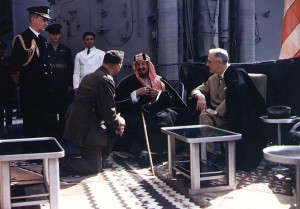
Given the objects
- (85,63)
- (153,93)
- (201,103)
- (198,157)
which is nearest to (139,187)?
(198,157)

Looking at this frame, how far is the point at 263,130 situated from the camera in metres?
5.93

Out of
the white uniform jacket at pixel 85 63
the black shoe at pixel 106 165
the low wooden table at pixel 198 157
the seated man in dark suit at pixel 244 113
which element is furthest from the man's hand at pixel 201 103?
the white uniform jacket at pixel 85 63

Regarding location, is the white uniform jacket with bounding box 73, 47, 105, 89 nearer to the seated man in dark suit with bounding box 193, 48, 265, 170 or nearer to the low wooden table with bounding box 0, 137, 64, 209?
the seated man in dark suit with bounding box 193, 48, 265, 170

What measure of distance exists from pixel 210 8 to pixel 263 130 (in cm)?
381

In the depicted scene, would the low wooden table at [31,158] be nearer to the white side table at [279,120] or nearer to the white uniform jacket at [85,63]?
→ the white side table at [279,120]

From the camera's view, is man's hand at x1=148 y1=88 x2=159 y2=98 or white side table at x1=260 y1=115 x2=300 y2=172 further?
man's hand at x1=148 y1=88 x2=159 y2=98

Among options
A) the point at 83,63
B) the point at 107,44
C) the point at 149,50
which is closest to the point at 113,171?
the point at 83,63

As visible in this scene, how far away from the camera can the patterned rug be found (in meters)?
4.39

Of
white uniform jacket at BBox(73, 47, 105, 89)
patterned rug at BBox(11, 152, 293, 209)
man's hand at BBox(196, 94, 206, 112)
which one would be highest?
white uniform jacket at BBox(73, 47, 105, 89)

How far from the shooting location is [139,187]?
4.99 metres

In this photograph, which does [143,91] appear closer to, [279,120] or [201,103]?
[201,103]

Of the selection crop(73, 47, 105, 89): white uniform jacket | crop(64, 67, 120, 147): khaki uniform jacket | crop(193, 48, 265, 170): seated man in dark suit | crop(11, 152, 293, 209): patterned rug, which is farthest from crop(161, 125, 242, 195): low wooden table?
crop(73, 47, 105, 89): white uniform jacket

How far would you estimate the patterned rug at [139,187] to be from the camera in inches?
173

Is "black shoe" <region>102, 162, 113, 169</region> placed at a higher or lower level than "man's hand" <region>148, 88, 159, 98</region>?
lower
